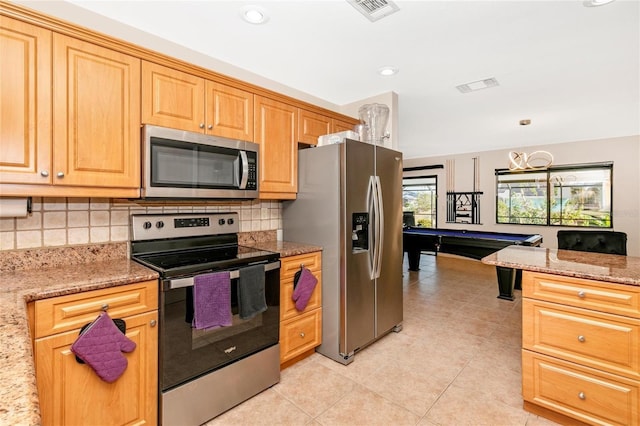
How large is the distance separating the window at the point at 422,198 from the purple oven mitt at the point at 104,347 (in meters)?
6.89

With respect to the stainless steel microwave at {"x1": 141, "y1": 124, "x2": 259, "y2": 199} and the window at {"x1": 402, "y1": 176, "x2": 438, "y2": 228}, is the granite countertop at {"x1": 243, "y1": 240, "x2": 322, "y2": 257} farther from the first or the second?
the window at {"x1": 402, "y1": 176, "x2": 438, "y2": 228}

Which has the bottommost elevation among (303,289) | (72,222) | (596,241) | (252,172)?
(303,289)

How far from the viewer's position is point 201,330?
1808 millimetres

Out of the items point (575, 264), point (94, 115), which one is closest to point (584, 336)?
point (575, 264)

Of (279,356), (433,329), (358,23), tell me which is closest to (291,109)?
(358,23)

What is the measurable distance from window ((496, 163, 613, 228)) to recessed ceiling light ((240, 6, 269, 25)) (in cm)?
616

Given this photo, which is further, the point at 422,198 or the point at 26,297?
the point at 422,198

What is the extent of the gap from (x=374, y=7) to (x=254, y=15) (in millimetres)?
779

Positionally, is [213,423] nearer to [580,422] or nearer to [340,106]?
[580,422]

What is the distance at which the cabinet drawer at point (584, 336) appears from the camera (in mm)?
1618

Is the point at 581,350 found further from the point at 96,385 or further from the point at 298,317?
the point at 96,385

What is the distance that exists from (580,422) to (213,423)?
84.2 inches

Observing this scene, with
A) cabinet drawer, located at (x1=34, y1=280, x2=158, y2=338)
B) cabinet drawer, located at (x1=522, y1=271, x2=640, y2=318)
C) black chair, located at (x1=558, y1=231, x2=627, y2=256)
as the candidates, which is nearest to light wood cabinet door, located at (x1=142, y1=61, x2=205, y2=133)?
cabinet drawer, located at (x1=34, y1=280, x2=158, y2=338)

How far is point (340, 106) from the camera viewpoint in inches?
148
